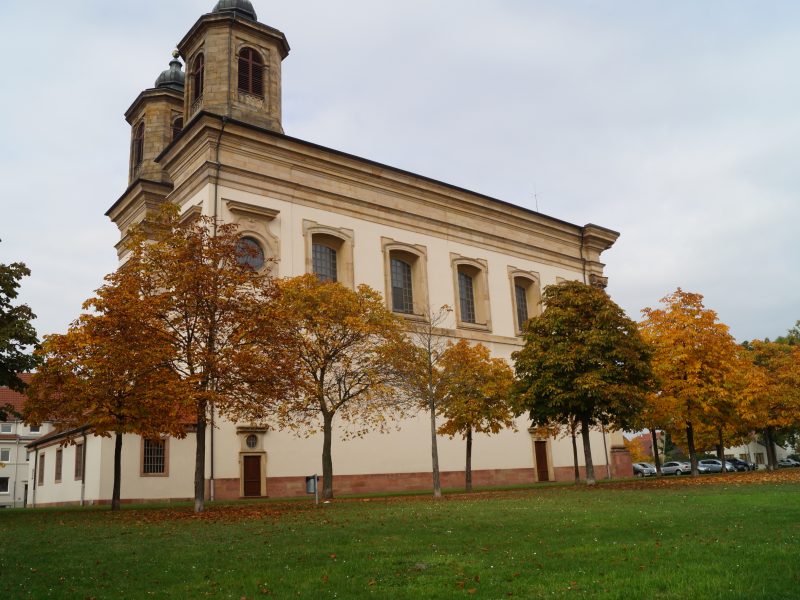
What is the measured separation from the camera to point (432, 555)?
Answer: 32.0 ft

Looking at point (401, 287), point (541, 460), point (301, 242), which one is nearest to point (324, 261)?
point (301, 242)

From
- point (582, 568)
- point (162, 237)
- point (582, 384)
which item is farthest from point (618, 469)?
point (582, 568)

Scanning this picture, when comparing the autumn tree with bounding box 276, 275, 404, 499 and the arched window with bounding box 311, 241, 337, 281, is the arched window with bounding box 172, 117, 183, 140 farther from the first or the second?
the autumn tree with bounding box 276, 275, 404, 499

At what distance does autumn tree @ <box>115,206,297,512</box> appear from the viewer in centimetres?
1962

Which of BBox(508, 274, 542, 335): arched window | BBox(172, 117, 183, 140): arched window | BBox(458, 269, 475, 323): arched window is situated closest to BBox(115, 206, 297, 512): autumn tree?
BBox(458, 269, 475, 323): arched window

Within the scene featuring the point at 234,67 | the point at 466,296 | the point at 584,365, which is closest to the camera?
the point at 584,365

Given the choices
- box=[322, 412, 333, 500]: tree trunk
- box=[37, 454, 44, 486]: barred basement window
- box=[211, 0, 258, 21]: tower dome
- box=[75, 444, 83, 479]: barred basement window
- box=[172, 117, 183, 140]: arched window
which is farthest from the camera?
box=[172, 117, 183, 140]: arched window

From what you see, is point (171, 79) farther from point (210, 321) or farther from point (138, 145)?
point (210, 321)

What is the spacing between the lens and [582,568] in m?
8.39

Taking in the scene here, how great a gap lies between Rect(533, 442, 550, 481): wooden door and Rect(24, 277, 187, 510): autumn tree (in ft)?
81.2

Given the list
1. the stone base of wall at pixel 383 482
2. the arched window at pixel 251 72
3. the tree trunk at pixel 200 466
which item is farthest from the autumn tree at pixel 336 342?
the arched window at pixel 251 72

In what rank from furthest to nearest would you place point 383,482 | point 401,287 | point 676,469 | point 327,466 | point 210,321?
point 676,469 → point 401,287 → point 383,482 → point 327,466 → point 210,321

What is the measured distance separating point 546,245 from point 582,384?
20.5 meters

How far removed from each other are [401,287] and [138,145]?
1880 cm
